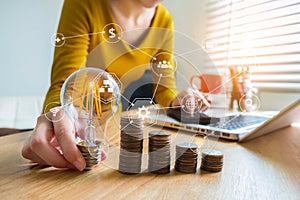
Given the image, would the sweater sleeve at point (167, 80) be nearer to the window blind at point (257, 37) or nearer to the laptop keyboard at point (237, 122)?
the laptop keyboard at point (237, 122)

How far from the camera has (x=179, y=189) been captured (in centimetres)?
34

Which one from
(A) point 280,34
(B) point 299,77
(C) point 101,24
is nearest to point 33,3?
A: (C) point 101,24

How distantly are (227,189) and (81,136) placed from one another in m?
0.22

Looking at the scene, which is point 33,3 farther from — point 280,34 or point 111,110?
point 280,34

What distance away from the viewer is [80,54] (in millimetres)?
494

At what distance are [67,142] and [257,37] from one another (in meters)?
0.73

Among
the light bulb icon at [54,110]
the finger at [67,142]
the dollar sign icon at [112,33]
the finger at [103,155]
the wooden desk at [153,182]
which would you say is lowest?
the wooden desk at [153,182]

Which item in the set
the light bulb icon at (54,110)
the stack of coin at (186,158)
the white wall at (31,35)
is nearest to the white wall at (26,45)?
the white wall at (31,35)

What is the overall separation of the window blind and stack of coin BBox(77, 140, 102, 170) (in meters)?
0.52

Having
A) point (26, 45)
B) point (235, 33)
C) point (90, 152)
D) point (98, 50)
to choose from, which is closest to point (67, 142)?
point (90, 152)

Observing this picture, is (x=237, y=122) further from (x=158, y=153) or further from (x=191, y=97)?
(x=158, y=153)

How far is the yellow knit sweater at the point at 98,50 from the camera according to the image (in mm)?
434

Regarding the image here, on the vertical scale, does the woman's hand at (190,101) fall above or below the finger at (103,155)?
above

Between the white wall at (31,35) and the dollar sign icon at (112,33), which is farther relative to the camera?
the white wall at (31,35)
